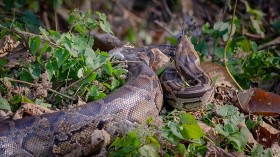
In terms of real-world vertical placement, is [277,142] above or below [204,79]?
below

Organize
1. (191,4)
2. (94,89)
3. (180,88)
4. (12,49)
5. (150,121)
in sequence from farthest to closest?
(191,4)
(12,49)
(180,88)
(94,89)
(150,121)

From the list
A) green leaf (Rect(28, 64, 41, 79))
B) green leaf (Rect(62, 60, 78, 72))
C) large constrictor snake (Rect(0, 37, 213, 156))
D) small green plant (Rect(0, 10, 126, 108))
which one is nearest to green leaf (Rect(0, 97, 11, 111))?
small green plant (Rect(0, 10, 126, 108))

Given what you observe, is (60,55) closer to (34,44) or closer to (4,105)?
(34,44)

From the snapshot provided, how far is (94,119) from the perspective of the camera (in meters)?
5.78

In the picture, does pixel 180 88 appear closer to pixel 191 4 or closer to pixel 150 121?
pixel 150 121

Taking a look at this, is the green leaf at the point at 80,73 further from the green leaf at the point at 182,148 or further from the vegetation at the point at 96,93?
the green leaf at the point at 182,148

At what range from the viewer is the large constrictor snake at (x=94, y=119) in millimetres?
5578

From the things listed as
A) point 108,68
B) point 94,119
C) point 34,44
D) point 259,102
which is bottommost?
point 259,102

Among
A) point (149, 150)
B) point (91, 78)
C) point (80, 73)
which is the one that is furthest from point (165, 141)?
point (80, 73)

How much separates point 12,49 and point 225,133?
3398mm

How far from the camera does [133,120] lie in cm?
603

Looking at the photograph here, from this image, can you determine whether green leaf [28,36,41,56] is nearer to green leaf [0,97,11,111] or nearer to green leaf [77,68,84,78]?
green leaf [77,68,84,78]

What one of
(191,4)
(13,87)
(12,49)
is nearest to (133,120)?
(13,87)

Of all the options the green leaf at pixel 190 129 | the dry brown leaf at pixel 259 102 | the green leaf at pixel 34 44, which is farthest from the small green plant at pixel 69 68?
the dry brown leaf at pixel 259 102
